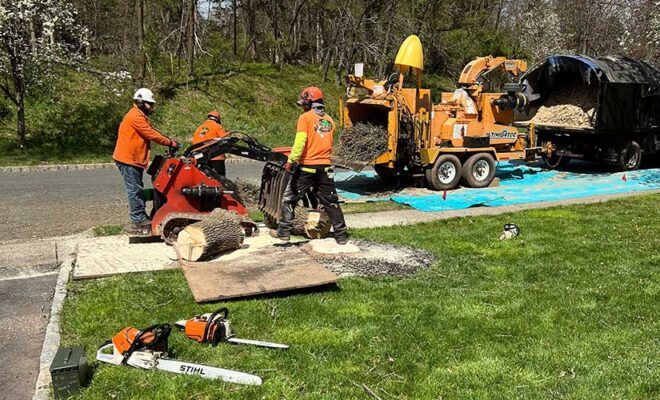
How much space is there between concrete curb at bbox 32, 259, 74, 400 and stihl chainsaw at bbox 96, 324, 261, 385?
0.38 metres

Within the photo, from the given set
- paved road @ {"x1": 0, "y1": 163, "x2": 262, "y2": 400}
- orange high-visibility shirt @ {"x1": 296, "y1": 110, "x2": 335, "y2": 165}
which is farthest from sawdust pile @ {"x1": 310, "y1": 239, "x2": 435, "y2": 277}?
paved road @ {"x1": 0, "y1": 163, "x2": 262, "y2": 400}

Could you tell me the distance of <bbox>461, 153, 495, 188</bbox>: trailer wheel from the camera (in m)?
12.5

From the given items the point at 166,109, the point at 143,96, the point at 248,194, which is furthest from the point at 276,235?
the point at 166,109

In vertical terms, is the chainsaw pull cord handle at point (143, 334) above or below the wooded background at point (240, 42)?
below

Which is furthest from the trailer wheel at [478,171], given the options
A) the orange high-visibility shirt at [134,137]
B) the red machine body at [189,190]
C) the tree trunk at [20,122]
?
the tree trunk at [20,122]

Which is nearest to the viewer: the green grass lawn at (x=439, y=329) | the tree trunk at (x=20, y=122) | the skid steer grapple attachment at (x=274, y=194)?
the green grass lawn at (x=439, y=329)

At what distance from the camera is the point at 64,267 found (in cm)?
667

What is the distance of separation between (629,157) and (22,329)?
1441 cm

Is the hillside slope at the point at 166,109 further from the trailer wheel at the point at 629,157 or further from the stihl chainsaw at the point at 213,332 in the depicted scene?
the stihl chainsaw at the point at 213,332

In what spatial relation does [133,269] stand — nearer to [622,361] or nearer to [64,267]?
[64,267]

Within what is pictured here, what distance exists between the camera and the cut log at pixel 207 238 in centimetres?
649

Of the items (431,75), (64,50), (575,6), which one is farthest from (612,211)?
(575,6)

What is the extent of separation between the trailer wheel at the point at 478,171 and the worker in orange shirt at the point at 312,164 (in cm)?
563

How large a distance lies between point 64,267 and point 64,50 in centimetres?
1235
